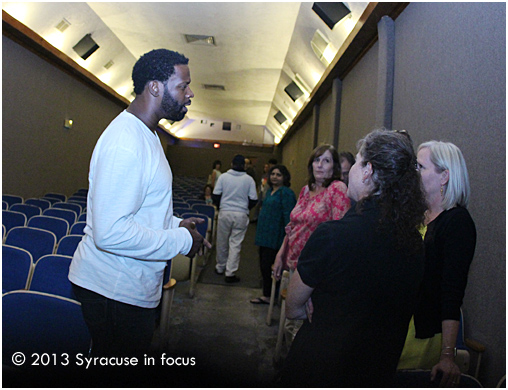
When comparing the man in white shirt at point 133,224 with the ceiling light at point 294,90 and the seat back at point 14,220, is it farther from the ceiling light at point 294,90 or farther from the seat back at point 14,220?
the ceiling light at point 294,90

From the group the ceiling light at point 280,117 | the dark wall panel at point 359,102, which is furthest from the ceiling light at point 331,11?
the ceiling light at point 280,117

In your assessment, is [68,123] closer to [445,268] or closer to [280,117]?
[280,117]

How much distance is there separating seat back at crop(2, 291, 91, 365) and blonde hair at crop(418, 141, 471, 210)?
1621mm

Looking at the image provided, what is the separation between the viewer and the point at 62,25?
6.46 meters

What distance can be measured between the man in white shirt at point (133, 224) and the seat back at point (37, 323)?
264mm

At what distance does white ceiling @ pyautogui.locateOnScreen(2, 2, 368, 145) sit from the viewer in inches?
233

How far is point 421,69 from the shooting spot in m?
3.34

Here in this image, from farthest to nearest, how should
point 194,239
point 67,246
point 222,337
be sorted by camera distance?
point 222,337, point 67,246, point 194,239

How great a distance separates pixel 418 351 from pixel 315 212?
1.03 m

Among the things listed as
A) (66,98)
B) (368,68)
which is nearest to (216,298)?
(368,68)

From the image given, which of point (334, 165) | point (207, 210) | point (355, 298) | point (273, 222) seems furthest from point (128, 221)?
point (207, 210)

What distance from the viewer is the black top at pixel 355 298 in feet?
3.43

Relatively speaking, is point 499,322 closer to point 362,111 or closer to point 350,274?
point 350,274

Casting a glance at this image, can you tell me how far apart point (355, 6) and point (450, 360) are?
433 cm
